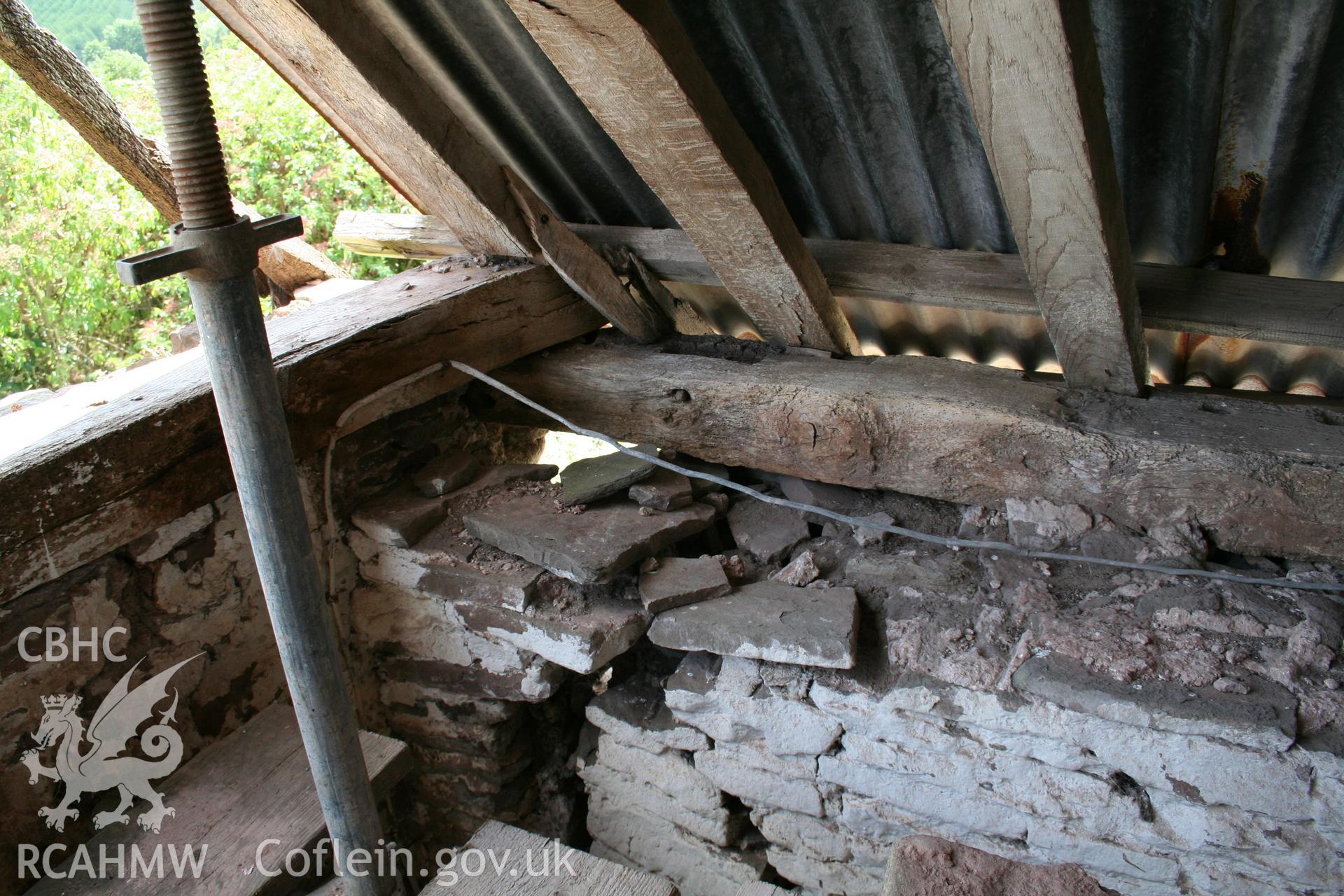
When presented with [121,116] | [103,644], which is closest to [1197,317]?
[103,644]

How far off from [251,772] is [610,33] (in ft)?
6.20

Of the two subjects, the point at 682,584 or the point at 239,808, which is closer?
the point at 239,808

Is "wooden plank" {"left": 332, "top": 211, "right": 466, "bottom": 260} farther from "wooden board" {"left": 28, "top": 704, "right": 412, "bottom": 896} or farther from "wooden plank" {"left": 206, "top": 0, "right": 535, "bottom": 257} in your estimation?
"wooden board" {"left": 28, "top": 704, "right": 412, "bottom": 896}

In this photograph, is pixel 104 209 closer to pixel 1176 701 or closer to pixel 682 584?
pixel 682 584

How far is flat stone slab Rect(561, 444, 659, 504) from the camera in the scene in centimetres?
260

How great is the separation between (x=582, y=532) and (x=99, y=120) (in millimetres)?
2500

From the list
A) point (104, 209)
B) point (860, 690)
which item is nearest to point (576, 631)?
point (860, 690)

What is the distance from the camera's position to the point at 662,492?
102 inches

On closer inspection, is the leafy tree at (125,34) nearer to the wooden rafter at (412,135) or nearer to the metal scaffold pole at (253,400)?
the wooden rafter at (412,135)

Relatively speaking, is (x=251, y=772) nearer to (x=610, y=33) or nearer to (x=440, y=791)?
(x=440, y=791)

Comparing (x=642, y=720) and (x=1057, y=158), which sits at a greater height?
(x=1057, y=158)

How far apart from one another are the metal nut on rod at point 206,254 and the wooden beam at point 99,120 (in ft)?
4.96

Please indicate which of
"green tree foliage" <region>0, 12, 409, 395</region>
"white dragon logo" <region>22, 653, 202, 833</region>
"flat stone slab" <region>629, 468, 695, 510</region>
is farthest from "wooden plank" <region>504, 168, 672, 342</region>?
"green tree foliage" <region>0, 12, 409, 395</region>

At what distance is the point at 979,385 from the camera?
2377 millimetres
